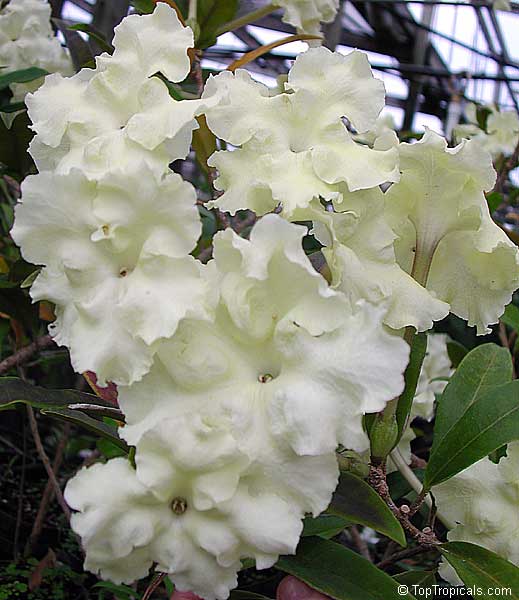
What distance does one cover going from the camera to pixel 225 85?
2.25 ft

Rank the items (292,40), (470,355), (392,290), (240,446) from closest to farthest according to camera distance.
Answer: (240,446) → (392,290) → (470,355) → (292,40)

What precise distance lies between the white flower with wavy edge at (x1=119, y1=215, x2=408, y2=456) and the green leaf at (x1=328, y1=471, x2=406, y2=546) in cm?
13

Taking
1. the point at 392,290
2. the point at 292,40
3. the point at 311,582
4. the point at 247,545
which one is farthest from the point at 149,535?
the point at 292,40

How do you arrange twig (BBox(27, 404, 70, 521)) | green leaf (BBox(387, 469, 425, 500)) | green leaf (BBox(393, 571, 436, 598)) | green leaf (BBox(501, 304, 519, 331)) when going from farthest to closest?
green leaf (BBox(501, 304, 519, 331)) < twig (BBox(27, 404, 70, 521)) < green leaf (BBox(387, 469, 425, 500)) < green leaf (BBox(393, 571, 436, 598))

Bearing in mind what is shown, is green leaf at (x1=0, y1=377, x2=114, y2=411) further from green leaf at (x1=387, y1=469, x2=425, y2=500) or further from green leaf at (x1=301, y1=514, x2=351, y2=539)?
green leaf at (x1=387, y1=469, x2=425, y2=500)

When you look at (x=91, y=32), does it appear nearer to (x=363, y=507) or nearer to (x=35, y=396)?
(x=35, y=396)

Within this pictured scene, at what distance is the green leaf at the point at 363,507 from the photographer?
2.08 feet

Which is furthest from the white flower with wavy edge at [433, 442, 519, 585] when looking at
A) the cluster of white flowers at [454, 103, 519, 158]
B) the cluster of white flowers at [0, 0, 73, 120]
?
the cluster of white flowers at [454, 103, 519, 158]

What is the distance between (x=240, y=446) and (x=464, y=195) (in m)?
0.35

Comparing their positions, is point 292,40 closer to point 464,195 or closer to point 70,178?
point 464,195

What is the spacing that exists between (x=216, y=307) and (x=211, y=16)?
0.80 m

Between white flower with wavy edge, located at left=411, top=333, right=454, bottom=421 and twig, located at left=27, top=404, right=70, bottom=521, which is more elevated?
twig, located at left=27, top=404, right=70, bottom=521

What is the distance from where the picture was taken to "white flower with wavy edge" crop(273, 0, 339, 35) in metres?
1.24

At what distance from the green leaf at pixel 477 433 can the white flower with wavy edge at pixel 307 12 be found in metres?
0.77
